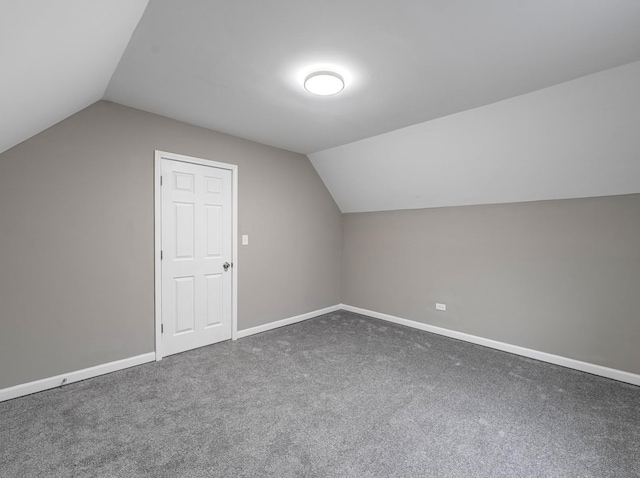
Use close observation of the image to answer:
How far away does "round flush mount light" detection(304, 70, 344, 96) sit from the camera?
215cm

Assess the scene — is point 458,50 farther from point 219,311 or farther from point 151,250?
point 219,311

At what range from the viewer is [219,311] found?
3504 mm

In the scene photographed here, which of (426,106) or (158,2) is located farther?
(426,106)

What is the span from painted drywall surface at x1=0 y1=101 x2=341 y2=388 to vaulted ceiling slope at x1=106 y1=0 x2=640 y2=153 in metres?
0.44

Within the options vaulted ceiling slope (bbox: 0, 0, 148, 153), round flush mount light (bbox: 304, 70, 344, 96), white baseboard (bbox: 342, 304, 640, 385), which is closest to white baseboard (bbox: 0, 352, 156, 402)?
vaulted ceiling slope (bbox: 0, 0, 148, 153)

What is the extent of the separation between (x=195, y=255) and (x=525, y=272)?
3564mm

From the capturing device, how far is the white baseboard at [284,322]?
3729 millimetres

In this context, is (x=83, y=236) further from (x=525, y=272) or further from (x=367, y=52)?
(x=525, y=272)

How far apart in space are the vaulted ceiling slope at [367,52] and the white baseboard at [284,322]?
2.51 metres

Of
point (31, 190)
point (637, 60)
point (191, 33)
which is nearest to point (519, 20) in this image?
point (637, 60)

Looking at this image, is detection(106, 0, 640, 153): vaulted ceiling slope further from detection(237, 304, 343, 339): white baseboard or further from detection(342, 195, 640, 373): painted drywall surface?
detection(237, 304, 343, 339): white baseboard

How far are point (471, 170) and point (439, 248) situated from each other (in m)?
1.08

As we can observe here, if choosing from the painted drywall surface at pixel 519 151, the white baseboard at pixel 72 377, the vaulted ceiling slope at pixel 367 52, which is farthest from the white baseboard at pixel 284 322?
the vaulted ceiling slope at pixel 367 52

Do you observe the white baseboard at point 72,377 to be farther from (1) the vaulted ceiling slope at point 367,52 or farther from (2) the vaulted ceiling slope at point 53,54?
(1) the vaulted ceiling slope at point 367,52
